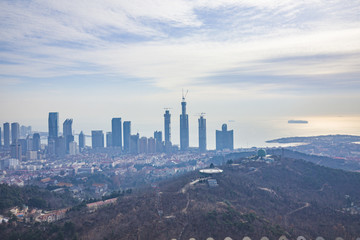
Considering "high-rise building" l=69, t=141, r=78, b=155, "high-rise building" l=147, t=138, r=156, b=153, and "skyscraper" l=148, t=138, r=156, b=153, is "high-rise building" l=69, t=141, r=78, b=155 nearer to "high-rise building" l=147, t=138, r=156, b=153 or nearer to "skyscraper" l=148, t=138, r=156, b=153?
"high-rise building" l=147, t=138, r=156, b=153

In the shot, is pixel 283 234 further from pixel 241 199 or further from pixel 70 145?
pixel 70 145

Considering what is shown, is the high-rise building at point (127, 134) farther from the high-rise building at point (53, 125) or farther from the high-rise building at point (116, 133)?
the high-rise building at point (53, 125)

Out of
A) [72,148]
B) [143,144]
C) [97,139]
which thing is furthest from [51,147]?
[143,144]

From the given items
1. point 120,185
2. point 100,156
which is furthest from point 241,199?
point 100,156

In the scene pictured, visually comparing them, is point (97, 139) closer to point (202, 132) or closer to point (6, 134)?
point (6, 134)

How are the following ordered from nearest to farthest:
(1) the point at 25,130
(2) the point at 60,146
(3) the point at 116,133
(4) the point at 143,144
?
(4) the point at 143,144
(2) the point at 60,146
(3) the point at 116,133
(1) the point at 25,130

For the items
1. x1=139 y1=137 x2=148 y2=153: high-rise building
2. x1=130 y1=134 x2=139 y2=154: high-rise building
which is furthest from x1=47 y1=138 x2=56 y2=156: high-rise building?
x1=139 y1=137 x2=148 y2=153: high-rise building

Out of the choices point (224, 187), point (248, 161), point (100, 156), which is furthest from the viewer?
point (100, 156)
